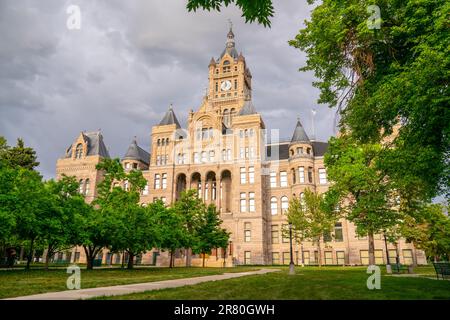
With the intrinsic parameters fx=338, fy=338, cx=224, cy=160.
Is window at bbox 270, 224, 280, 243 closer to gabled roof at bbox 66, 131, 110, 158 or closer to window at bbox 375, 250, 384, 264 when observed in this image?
window at bbox 375, 250, 384, 264

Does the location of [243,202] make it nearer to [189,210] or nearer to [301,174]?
[301,174]

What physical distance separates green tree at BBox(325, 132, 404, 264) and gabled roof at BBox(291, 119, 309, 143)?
28.8 meters

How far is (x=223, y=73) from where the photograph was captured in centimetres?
8344

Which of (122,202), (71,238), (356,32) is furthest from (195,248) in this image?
(356,32)

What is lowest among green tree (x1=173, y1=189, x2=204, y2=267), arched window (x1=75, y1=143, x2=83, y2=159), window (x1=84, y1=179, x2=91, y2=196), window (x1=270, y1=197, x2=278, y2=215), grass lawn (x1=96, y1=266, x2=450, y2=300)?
grass lawn (x1=96, y1=266, x2=450, y2=300)

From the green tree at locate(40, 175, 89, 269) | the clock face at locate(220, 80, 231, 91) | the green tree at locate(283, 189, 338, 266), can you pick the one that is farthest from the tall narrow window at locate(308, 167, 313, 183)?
the green tree at locate(40, 175, 89, 269)

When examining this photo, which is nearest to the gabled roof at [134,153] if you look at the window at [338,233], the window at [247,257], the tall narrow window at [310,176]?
the window at [247,257]

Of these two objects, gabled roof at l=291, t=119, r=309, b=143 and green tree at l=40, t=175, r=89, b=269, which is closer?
green tree at l=40, t=175, r=89, b=269

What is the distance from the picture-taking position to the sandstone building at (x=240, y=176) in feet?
186

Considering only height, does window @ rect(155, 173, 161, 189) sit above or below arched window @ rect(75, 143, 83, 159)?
below

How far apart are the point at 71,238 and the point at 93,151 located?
4454cm

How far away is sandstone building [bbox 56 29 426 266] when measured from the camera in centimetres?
5669
